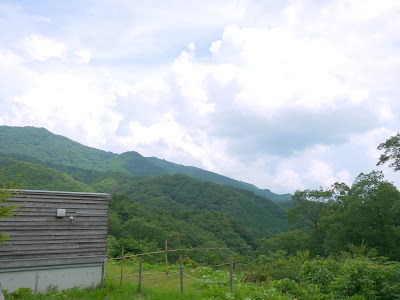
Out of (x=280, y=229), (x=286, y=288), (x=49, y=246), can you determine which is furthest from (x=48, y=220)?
(x=280, y=229)

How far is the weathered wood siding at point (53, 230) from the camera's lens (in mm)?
10839

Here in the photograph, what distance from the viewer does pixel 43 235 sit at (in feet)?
37.1

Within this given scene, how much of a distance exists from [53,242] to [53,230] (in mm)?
436

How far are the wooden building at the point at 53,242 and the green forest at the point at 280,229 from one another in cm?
239

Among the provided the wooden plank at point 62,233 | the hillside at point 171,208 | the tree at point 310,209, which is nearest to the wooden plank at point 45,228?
the wooden plank at point 62,233

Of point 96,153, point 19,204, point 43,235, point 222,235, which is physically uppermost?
point 96,153

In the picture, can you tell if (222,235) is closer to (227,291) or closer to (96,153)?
(227,291)

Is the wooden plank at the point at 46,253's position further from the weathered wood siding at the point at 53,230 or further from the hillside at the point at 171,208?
the hillside at the point at 171,208

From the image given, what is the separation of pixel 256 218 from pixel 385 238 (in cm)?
7582

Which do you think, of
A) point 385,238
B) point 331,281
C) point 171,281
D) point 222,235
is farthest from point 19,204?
point 222,235

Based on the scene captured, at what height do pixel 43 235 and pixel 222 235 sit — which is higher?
pixel 43 235

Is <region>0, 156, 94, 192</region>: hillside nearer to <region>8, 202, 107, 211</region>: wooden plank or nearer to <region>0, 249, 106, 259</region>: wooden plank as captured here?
<region>8, 202, 107, 211</region>: wooden plank

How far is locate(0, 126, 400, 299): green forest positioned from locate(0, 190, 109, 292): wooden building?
2.39 meters

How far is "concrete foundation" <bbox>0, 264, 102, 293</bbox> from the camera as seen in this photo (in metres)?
10.5
